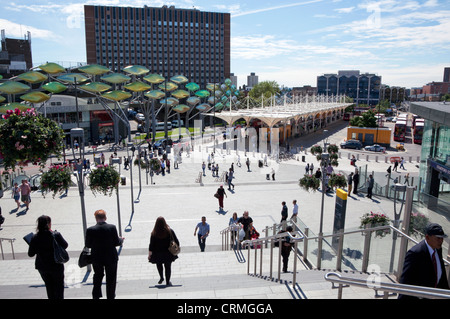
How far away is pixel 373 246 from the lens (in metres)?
6.69

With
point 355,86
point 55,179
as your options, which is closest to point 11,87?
point 55,179

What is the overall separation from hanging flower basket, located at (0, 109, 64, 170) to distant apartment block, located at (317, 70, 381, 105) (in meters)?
134

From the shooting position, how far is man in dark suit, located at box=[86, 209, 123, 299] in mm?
4586

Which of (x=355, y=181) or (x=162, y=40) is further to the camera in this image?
(x=162, y=40)

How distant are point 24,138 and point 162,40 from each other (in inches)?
3852

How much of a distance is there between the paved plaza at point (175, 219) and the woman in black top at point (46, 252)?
3.70 ft

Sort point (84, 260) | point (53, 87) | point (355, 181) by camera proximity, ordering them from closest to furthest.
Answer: point (84, 260)
point (355, 181)
point (53, 87)

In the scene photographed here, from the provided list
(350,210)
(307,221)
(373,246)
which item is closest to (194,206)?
(307,221)

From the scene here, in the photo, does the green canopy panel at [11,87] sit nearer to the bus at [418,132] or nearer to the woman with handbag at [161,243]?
the woman with handbag at [161,243]

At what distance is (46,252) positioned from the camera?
447 cm

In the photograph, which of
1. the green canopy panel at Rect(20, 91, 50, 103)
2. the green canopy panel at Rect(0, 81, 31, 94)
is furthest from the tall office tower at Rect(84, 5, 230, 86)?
the green canopy panel at Rect(0, 81, 31, 94)

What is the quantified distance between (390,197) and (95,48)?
96.3 m

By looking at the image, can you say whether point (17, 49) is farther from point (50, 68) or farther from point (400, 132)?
point (400, 132)
